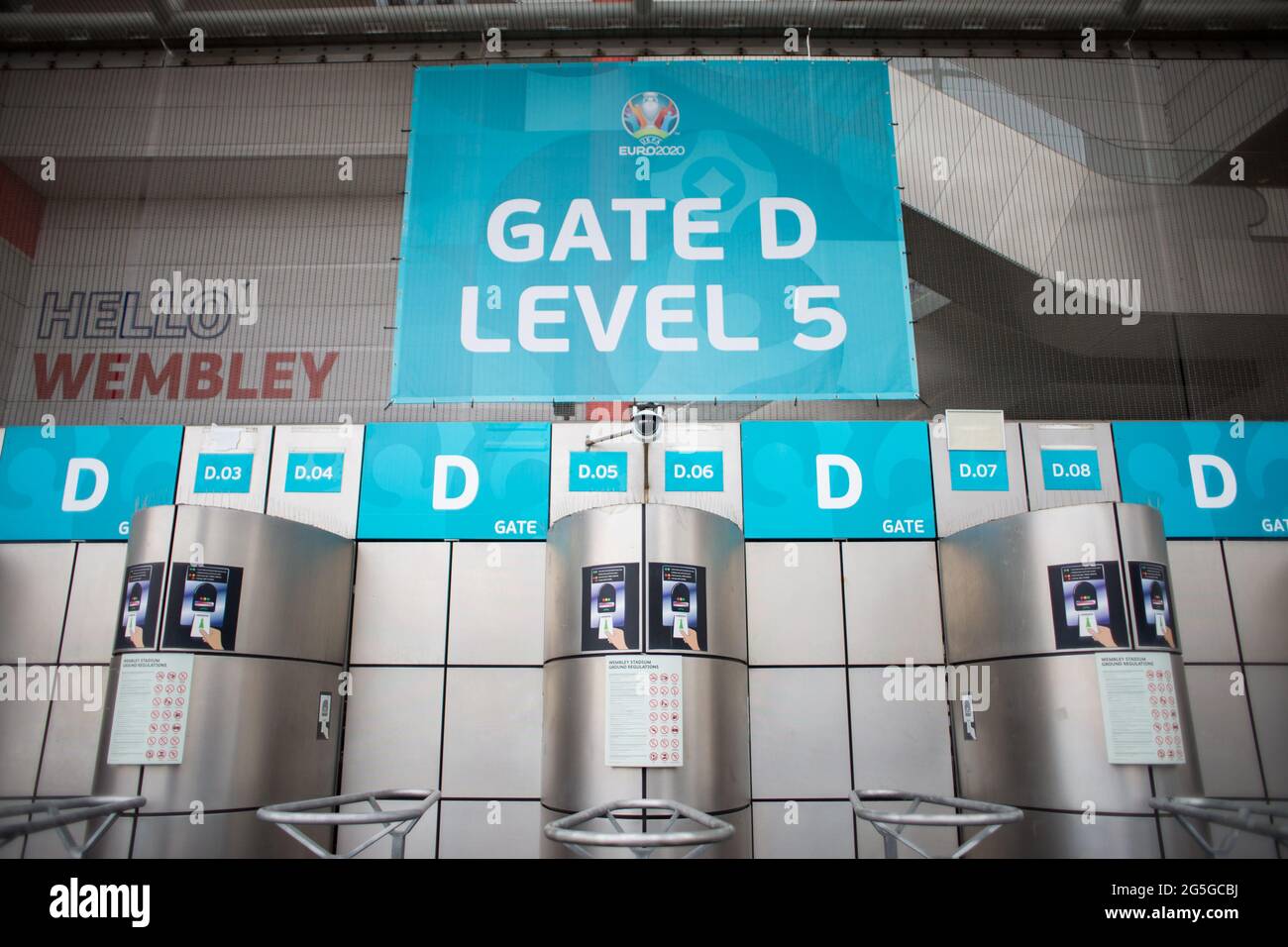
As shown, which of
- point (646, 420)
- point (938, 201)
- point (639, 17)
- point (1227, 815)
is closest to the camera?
point (1227, 815)

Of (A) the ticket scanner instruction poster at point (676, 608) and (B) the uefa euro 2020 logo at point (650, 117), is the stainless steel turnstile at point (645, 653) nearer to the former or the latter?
(A) the ticket scanner instruction poster at point (676, 608)

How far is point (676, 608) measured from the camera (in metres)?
4.88

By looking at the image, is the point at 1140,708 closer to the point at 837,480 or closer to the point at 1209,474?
the point at 837,480

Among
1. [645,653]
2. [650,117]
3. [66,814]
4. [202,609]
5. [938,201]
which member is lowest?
[66,814]

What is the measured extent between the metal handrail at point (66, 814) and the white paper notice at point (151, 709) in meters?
0.29

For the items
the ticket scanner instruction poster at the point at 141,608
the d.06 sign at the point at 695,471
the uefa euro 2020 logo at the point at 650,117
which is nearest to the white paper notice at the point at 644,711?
the d.06 sign at the point at 695,471

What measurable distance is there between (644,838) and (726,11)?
7.13m

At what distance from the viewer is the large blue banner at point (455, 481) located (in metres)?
6.32

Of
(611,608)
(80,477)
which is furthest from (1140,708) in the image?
(80,477)

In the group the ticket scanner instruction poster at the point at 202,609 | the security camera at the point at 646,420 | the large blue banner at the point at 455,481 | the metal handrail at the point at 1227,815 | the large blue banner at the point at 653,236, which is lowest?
the metal handrail at the point at 1227,815

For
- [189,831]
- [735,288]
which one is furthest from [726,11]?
[189,831]

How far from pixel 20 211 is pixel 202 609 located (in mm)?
3850

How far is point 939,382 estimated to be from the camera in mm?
6492
